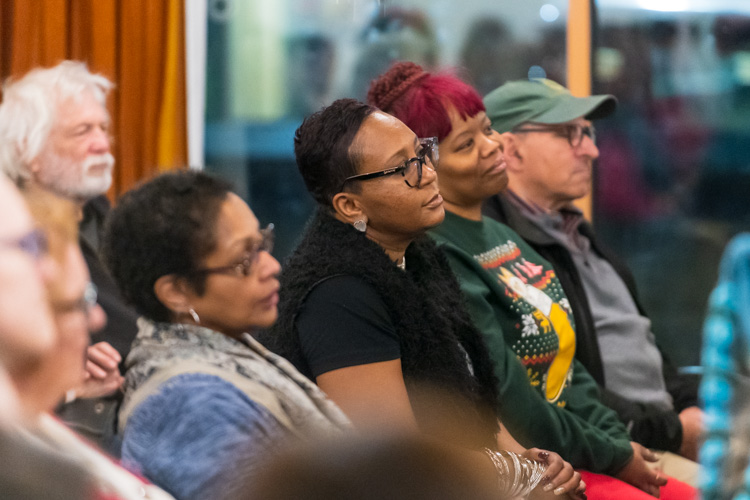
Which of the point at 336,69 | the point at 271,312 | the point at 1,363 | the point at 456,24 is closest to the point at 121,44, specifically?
the point at 336,69

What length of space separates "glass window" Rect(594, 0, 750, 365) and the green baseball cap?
99 centimetres

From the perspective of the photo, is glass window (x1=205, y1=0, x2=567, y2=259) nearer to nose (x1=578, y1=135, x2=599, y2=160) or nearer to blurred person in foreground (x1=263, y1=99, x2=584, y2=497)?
nose (x1=578, y1=135, x2=599, y2=160)

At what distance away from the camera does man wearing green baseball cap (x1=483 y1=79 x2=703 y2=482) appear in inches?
87.1

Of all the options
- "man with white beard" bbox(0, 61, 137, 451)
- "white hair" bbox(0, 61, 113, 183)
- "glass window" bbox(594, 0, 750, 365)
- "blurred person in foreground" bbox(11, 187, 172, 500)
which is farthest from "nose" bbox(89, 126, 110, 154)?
"glass window" bbox(594, 0, 750, 365)

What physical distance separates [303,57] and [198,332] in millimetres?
2162

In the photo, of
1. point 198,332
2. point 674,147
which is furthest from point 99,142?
point 674,147

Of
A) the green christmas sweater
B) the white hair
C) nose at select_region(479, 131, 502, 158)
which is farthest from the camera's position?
the white hair

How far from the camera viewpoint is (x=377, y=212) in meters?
1.60

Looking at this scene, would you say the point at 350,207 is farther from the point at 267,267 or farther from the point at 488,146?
the point at 488,146

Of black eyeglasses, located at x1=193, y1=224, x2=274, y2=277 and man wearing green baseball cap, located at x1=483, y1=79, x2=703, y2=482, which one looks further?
man wearing green baseball cap, located at x1=483, y1=79, x2=703, y2=482

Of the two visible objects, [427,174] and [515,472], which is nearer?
[515,472]

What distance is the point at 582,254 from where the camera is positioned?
7.93 feet

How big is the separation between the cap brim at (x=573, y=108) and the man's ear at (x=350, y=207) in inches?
37.2

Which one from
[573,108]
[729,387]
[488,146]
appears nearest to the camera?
[729,387]
